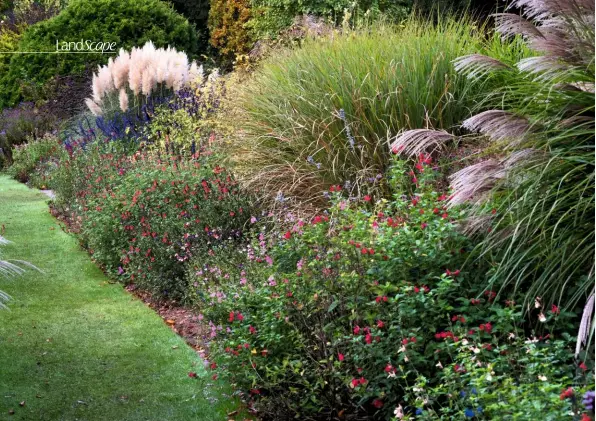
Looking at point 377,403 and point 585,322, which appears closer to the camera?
point 585,322

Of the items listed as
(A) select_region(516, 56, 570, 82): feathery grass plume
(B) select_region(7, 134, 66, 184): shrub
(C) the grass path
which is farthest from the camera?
(B) select_region(7, 134, 66, 184): shrub

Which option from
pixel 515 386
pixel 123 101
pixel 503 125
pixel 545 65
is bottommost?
pixel 123 101

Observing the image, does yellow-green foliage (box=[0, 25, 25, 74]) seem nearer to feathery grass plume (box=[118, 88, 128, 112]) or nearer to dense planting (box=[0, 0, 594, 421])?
feathery grass plume (box=[118, 88, 128, 112])

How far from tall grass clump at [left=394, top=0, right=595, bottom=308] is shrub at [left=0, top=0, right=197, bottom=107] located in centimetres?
1232

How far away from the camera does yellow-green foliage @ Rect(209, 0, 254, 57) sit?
57.1 ft

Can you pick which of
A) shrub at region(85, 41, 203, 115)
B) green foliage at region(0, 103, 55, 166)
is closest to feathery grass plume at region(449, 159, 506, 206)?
shrub at region(85, 41, 203, 115)

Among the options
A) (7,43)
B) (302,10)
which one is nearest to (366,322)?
(302,10)

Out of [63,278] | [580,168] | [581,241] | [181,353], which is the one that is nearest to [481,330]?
[581,241]

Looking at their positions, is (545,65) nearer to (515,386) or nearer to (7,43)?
(515,386)

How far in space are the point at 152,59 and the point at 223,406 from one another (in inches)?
280

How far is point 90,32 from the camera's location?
49.8ft

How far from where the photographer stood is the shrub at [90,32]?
1523 cm

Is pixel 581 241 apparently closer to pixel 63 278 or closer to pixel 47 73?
pixel 63 278

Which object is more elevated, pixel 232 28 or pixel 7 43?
pixel 232 28
